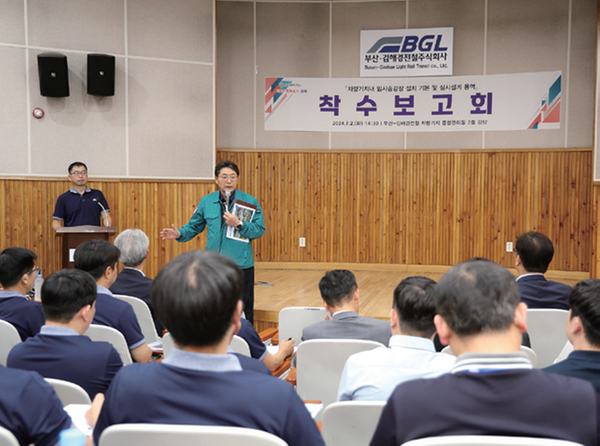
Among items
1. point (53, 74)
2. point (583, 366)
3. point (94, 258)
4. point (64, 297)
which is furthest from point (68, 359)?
point (53, 74)

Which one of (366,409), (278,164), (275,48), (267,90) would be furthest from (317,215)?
(366,409)

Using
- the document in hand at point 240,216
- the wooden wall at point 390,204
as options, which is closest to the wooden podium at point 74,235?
the wooden wall at point 390,204

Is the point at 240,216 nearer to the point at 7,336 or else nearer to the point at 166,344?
the point at 166,344

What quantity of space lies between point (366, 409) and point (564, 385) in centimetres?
64

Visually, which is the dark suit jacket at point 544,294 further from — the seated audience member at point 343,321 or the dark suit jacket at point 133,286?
the dark suit jacket at point 133,286

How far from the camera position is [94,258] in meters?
3.51

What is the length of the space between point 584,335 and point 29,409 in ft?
5.95

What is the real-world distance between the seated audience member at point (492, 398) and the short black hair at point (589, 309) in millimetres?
683

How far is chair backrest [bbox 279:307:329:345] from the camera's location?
398cm

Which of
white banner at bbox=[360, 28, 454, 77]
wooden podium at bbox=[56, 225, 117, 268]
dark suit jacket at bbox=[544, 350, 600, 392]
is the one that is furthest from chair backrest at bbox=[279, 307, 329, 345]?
white banner at bbox=[360, 28, 454, 77]

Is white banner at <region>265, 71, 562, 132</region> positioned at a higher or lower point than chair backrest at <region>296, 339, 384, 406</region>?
higher

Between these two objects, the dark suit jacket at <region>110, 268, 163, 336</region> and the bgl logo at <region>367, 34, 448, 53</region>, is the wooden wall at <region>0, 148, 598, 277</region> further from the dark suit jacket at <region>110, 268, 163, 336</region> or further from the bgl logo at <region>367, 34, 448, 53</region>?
the dark suit jacket at <region>110, 268, 163, 336</region>

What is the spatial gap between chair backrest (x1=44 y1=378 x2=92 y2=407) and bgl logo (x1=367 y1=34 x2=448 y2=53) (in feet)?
27.0

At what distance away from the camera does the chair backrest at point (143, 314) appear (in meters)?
3.73
